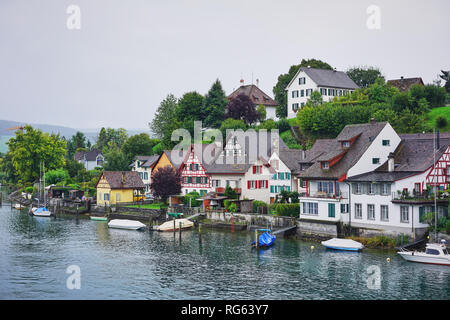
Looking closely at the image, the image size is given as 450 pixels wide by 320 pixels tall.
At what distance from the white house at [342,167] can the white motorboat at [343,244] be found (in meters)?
4.93

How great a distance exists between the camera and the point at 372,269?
148ft

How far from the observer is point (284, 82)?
12181 centimetres

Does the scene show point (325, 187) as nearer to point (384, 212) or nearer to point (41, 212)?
point (384, 212)

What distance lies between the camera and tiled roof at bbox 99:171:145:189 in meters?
91.6

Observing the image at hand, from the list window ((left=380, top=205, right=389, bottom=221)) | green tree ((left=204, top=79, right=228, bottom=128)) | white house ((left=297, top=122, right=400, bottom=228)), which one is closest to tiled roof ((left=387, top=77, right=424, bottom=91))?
green tree ((left=204, top=79, right=228, bottom=128))

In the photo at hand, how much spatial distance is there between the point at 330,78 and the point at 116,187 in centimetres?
5043

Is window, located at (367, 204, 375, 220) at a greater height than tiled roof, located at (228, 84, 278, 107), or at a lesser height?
lesser

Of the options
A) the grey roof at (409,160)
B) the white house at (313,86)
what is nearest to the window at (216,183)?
the grey roof at (409,160)

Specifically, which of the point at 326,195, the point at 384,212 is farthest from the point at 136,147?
the point at 384,212

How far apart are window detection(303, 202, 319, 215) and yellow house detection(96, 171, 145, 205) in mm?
39385

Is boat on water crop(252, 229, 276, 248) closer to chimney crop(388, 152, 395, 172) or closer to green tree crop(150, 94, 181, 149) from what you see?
chimney crop(388, 152, 395, 172)
